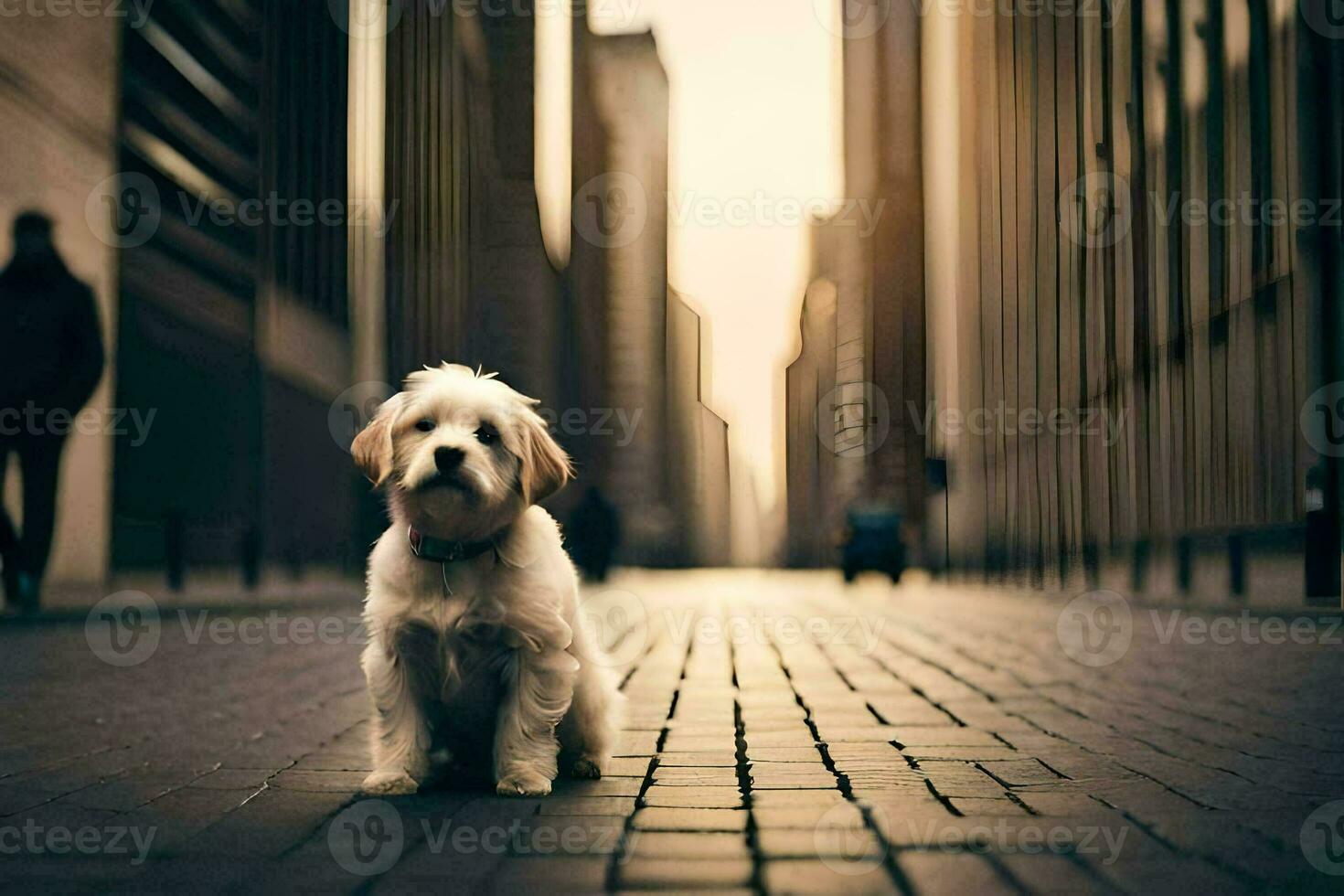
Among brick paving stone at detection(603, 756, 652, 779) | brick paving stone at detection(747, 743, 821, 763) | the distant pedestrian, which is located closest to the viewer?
brick paving stone at detection(603, 756, 652, 779)

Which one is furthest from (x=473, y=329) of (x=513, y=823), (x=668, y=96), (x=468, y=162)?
(x=668, y=96)

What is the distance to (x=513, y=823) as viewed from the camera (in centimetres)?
325

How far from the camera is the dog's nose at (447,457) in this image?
338 cm

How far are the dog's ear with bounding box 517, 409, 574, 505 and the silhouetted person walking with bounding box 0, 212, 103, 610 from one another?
861 cm

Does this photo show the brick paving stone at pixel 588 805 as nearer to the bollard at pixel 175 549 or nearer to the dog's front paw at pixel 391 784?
the dog's front paw at pixel 391 784

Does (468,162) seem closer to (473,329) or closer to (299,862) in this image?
(473,329)

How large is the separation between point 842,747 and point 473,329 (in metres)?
39.6

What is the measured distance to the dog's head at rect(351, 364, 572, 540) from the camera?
3.41m

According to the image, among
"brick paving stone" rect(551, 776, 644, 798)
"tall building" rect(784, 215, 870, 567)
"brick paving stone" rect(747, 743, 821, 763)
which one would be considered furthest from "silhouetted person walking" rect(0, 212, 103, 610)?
"tall building" rect(784, 215, 870, 567)

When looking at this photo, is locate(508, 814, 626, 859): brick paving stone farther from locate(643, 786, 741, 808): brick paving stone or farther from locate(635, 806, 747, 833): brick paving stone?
locate(643, 786, 741, 808): brick paving stone

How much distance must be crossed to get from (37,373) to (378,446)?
9.19m

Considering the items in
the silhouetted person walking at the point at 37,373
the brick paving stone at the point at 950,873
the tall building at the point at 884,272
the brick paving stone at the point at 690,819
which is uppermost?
the tall building at the point at 884,272

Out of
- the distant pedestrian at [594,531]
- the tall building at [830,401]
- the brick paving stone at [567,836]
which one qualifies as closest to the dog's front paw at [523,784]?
the brick paving stone at [567,836]

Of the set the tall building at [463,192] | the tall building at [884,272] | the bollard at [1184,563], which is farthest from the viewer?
the tall building at [884,272]
